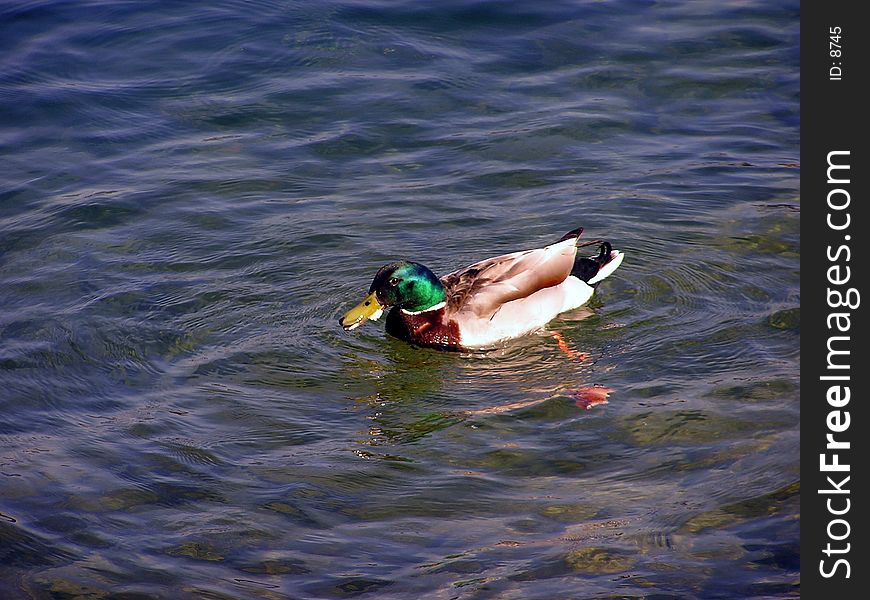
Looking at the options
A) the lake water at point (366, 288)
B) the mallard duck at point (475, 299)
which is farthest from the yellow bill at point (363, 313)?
the lake water at point (366, 288)

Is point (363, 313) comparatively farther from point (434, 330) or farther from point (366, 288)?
point (366, 288)

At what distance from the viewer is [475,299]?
8.67 meters

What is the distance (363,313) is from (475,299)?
0.88m

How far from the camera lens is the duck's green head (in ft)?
28.0

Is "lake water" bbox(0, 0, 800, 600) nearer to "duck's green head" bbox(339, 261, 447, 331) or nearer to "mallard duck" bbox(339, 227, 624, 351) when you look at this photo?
"mallard duck" bbox(339, 227, 624, 351)

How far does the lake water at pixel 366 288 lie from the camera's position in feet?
19.2

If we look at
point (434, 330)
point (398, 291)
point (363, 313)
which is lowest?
point (434, 330)

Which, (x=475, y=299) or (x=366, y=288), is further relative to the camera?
(x=366, y=288)

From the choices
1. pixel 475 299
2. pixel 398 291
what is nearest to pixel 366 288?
pixel 398 291

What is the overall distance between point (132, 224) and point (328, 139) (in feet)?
7.94

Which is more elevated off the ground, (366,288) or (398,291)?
(398,291)

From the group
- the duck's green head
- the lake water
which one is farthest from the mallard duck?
the lake water

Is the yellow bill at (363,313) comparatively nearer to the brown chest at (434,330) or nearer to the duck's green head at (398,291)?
the duck's green head at (398,291)

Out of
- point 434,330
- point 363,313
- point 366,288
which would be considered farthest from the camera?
point 366,288
